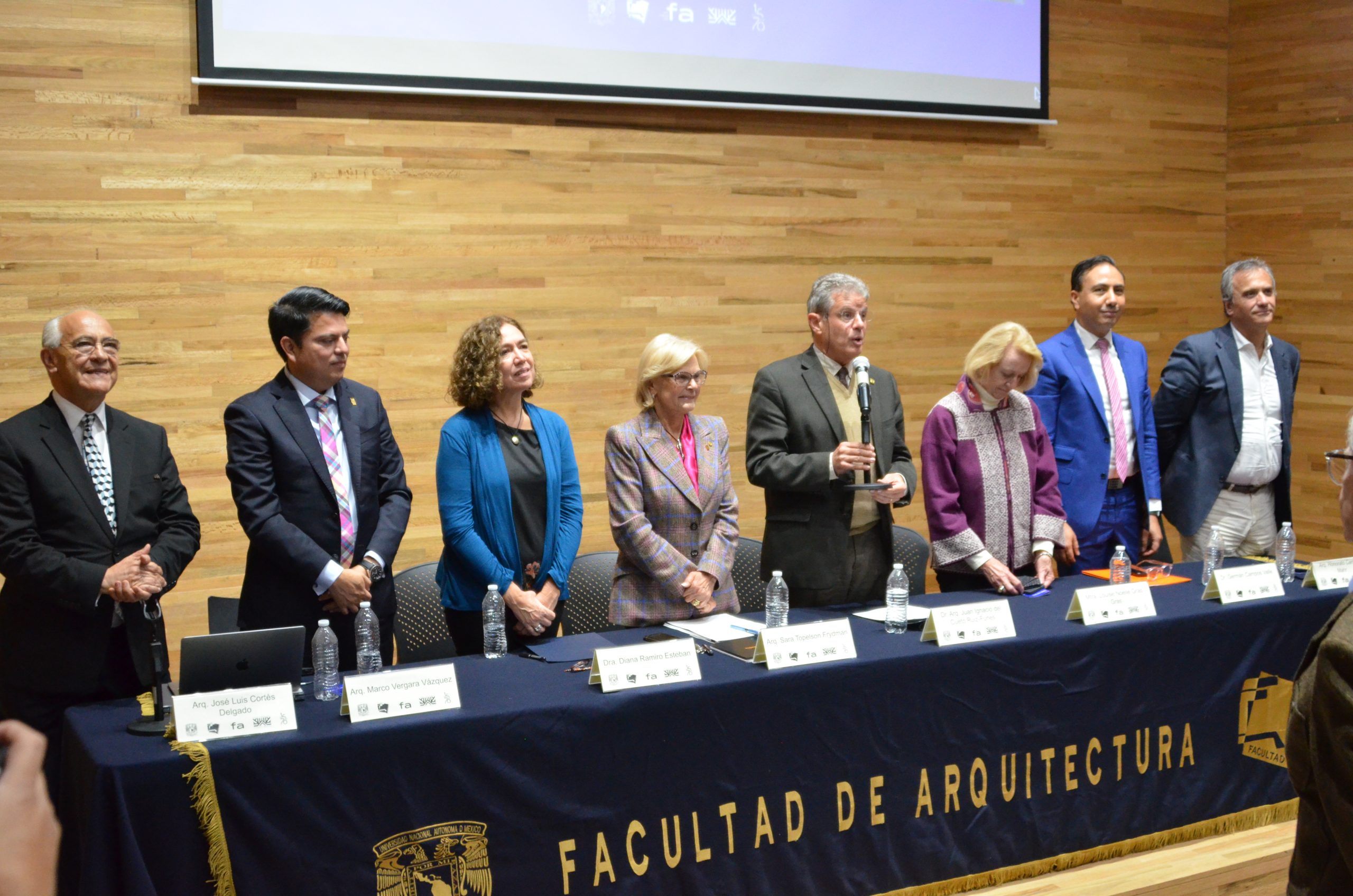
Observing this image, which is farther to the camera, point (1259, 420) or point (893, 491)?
point (1259, 420)

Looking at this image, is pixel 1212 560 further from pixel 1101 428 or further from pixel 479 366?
pixel 479 366

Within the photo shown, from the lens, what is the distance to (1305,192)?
245 inches

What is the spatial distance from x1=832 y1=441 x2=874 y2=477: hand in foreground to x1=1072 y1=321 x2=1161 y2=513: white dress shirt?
1.32 m

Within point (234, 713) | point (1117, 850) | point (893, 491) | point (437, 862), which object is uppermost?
point (893, 491)

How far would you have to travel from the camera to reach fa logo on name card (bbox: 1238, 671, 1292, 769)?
3.20 meters

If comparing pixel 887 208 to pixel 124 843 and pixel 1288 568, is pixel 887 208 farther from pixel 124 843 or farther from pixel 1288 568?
pixel 124 843

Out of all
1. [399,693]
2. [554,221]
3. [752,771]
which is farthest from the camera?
[554,221]

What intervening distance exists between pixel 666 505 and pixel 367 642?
87 centimetres

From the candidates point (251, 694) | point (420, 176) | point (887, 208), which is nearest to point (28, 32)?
point (420, 176)

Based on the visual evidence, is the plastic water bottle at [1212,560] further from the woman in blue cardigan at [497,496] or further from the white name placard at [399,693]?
the white name placard at [399,693]

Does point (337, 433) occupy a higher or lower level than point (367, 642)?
higher

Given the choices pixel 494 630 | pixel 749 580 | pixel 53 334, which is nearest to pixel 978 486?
pixel 749 580

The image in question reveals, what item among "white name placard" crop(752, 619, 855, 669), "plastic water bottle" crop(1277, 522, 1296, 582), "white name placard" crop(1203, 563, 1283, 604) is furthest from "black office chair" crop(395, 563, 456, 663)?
"plastic water bottle" crop(1277, 522, 1296, 582)

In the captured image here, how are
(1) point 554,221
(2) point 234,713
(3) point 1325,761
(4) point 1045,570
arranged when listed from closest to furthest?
(3) point 1325,761 → (2) point 234,713 → (4) point 1045,570 → (1) point 554,221
